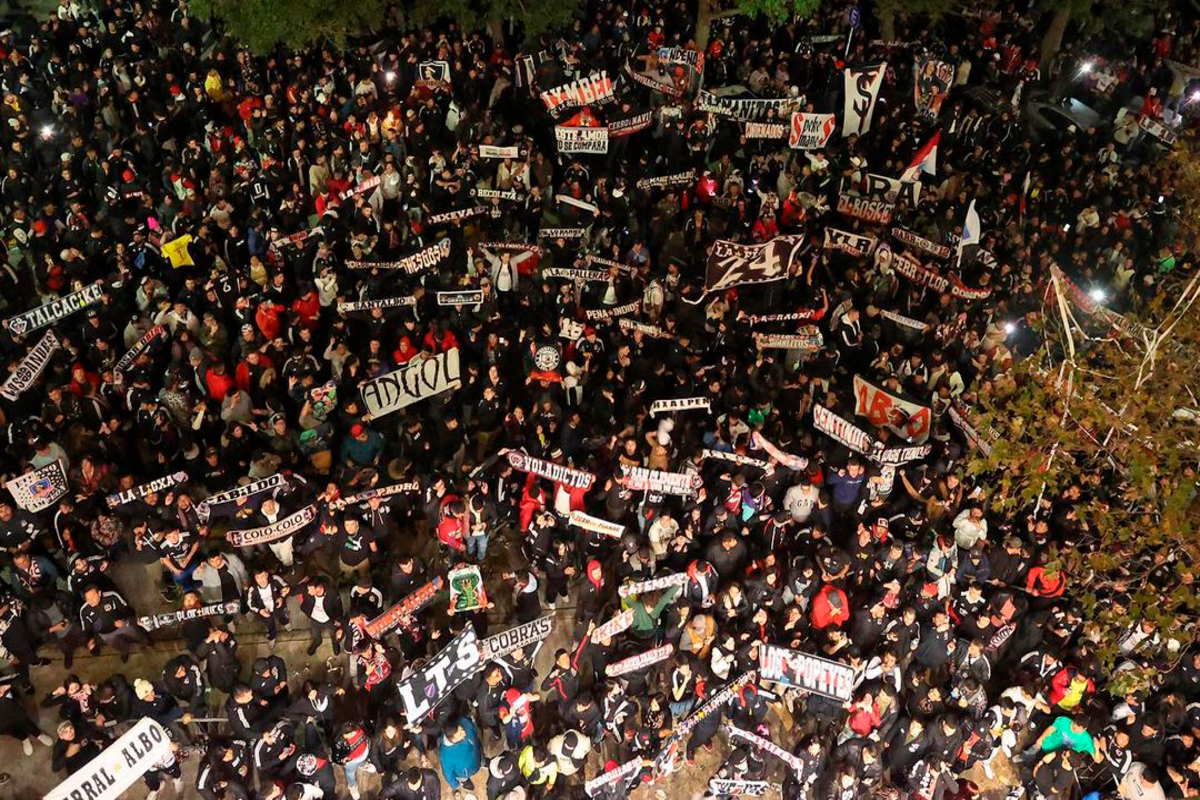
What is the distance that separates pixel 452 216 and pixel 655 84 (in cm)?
515

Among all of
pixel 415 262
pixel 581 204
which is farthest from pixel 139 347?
pixel 581 204

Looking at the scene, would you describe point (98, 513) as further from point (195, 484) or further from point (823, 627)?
point (823, 627)

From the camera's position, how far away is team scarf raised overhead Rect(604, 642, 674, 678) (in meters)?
8.66

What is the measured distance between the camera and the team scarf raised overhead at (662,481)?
9367mm

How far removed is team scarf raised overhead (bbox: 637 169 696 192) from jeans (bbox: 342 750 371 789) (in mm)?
10054

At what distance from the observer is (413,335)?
37.1 ft

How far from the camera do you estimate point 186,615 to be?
8.27 meters

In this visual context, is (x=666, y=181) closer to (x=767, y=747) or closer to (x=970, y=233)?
(x=970, y=233)

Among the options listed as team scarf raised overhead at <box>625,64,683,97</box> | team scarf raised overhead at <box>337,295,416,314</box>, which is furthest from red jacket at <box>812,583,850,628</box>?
team scarf raised overhead at <box>625,64,683,97</box>

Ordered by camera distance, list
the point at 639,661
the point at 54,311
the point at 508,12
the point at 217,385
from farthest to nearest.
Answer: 1. the point at 508,12
2. the point at 54,311
3. the point at 217,385
4. the point at 639,661

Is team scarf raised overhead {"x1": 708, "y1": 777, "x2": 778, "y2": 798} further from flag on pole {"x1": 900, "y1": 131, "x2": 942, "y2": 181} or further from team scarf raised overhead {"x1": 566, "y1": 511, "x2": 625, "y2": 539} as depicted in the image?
flag on pole {"x1": 900, "y1": 131, "x2": 942, "y2": 181}

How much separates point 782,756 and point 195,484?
7.41 meters

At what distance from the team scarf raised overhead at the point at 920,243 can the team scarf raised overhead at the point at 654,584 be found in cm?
777

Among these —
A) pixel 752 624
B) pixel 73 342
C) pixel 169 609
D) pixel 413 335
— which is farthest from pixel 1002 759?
pixel 73 342
